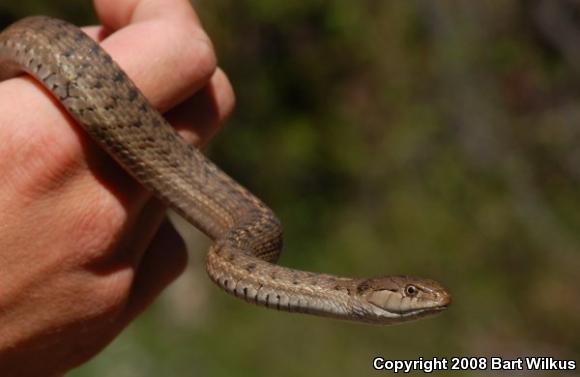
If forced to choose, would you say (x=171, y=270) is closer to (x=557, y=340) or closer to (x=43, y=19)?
(x=43, y=19)

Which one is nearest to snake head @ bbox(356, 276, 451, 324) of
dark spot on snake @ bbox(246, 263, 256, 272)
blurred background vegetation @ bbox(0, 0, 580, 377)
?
dark spot on snake @ bbox(246, 263, 256, 272)

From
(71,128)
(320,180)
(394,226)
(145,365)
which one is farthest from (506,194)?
(71,128)

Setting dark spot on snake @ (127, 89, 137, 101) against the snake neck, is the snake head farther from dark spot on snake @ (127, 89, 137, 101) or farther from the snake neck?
dark spot on snake @ (127, 89, 137, 101)

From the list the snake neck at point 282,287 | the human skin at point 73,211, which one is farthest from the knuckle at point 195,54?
the snake neck at point 282,287

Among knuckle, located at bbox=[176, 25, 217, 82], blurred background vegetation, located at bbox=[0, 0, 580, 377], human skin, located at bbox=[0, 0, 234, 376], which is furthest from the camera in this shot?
blurred background vegetation, located at bbox=[0, 0, 580, 377]

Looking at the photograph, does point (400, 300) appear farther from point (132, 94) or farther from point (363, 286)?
point (132, 94)

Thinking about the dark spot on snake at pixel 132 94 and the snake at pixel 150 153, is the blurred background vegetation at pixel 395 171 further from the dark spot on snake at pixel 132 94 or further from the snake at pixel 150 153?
the dark spot on snake at pixel 132 94

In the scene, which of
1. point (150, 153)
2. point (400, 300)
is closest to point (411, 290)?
point (400, 300)
